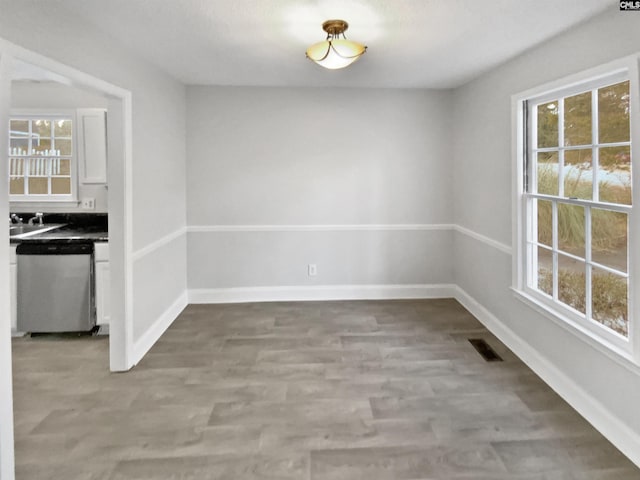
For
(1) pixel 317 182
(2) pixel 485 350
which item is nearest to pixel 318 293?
(1) pixel 317 182

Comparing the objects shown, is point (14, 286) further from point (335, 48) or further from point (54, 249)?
point (335, 48)

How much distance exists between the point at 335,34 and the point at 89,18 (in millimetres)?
1463

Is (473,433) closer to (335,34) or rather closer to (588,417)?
(588,417)

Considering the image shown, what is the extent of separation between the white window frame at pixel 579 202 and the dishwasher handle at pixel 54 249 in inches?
140

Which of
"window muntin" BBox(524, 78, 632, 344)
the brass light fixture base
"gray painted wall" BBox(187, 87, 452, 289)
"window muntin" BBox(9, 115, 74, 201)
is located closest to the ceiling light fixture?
the brass light fixture base

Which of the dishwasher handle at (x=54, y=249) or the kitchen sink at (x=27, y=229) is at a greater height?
the kitchen sink at (x=27, y=229)

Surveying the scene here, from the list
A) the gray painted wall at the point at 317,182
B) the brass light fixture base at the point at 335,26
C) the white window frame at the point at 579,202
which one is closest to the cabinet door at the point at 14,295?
the gray painted wall at the point at 317,182

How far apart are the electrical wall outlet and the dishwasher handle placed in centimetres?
74

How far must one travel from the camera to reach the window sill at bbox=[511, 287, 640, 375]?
84.5 inches

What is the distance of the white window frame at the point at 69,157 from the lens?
13.5 ft

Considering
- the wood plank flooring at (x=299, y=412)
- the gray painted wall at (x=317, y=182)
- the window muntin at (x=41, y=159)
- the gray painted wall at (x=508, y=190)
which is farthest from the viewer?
the gray painted wall at (x=317, y=182)

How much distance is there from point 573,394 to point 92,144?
174 inches

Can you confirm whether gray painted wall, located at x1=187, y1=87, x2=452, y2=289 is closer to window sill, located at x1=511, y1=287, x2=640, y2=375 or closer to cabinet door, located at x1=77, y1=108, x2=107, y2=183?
cabinet door, located at x1=77, y1=108, x2=107, y2=183

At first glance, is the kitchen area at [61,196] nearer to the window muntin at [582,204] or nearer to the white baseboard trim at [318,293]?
the white baseboard trim at [318,293]
